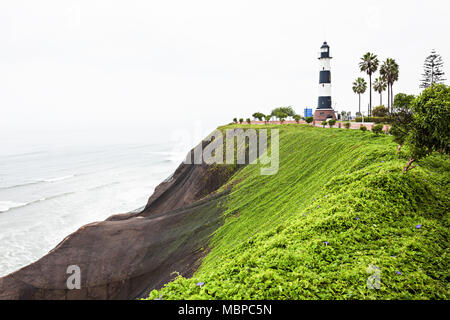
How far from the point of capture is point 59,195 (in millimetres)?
42062

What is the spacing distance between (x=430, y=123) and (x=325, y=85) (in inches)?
1516

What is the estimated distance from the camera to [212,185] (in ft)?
94.9

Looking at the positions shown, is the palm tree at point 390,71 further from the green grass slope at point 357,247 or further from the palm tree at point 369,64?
the green grass slope at point 357,247

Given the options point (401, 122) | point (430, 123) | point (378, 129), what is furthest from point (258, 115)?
point (430, 123)

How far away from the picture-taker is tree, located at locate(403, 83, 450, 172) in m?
8.23

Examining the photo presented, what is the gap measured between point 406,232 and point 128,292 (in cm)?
1510

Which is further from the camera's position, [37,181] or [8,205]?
[37,181]

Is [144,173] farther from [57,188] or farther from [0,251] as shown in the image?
[0,251]

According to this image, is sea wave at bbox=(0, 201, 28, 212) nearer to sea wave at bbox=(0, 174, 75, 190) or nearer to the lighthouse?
sea wave at bbox=(0, 174, 75, 190)

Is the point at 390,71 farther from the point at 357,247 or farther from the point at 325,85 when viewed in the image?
the point at 357,247

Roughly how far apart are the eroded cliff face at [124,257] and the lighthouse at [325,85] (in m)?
30.8

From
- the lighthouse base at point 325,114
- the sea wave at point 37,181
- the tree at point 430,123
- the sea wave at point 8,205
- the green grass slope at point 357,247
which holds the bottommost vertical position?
the sea wave at point 8,205

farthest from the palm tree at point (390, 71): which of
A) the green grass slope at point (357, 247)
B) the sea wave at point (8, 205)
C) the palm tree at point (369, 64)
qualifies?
the sea wave at point (8, 205)

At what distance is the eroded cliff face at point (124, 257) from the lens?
1473 centimetres
